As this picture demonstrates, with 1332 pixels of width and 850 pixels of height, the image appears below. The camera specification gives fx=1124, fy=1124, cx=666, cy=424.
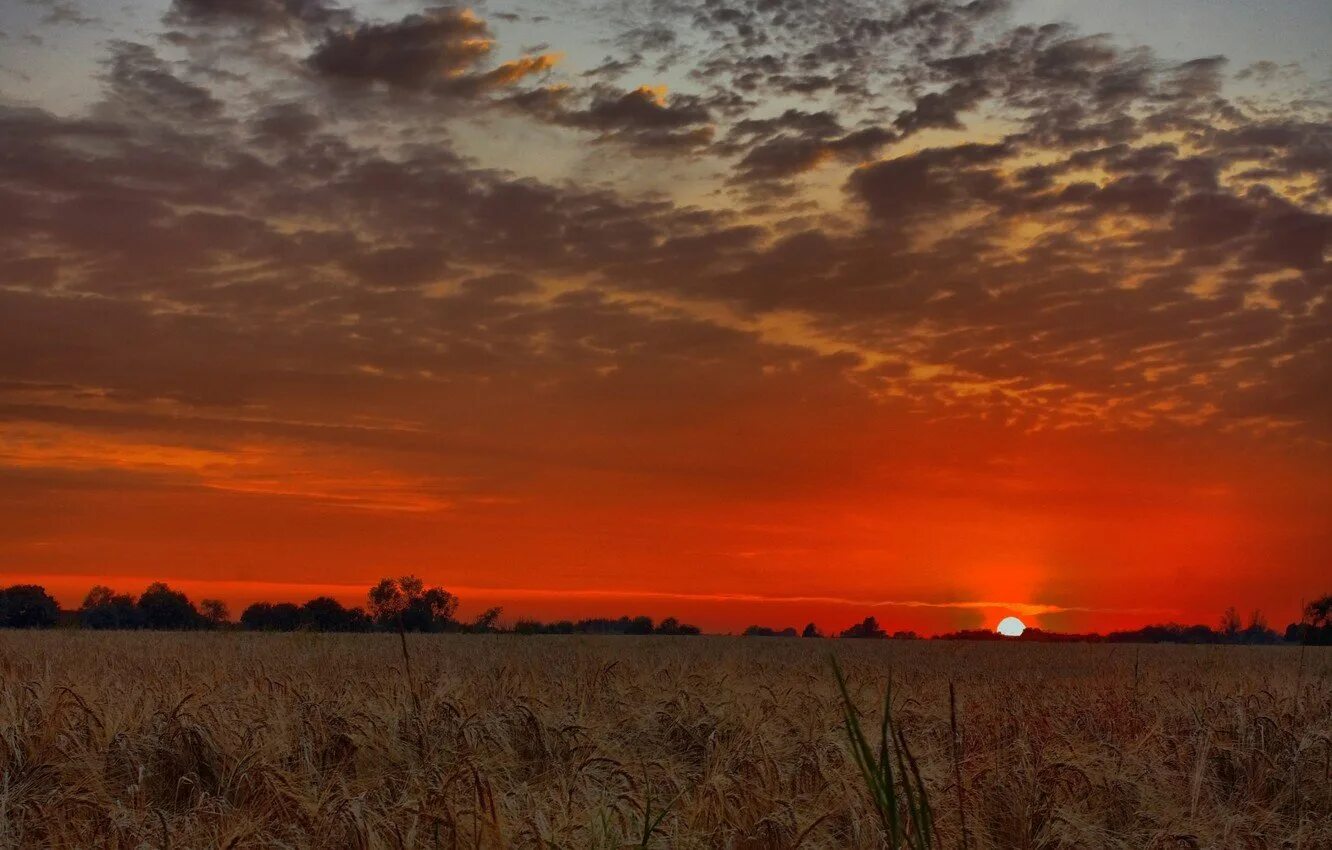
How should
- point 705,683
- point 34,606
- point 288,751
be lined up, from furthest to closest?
point 34,606
point 705,683
point 288,751

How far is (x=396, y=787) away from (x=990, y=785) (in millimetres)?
3893

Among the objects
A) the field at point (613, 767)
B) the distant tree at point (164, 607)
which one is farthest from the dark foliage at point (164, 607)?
the field at point (613, 767)

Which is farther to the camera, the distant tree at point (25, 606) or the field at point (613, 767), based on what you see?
the distant tree at point (25, 606)

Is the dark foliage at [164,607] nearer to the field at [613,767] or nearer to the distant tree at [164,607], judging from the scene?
the distant tree at [164,607]

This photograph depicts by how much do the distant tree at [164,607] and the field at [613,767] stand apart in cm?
6087

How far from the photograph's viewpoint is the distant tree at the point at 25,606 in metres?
68.4

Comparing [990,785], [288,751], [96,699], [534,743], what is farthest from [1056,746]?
[96,699]

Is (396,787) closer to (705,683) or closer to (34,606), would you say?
(705,683)

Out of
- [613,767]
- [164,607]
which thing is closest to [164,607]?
[164,607]

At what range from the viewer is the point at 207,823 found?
7.09 meters

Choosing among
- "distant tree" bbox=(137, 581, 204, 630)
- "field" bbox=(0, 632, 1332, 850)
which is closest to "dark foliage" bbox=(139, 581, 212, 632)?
"distant tree" bbox=(137, 581, 204, 630)

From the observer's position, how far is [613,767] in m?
7.77

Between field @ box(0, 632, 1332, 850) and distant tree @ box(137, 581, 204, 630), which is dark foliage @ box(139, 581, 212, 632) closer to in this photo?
distant tree @ box(137, 581, 204, 630)

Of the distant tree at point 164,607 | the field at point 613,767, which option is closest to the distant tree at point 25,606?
the distant tree at point 164,607
